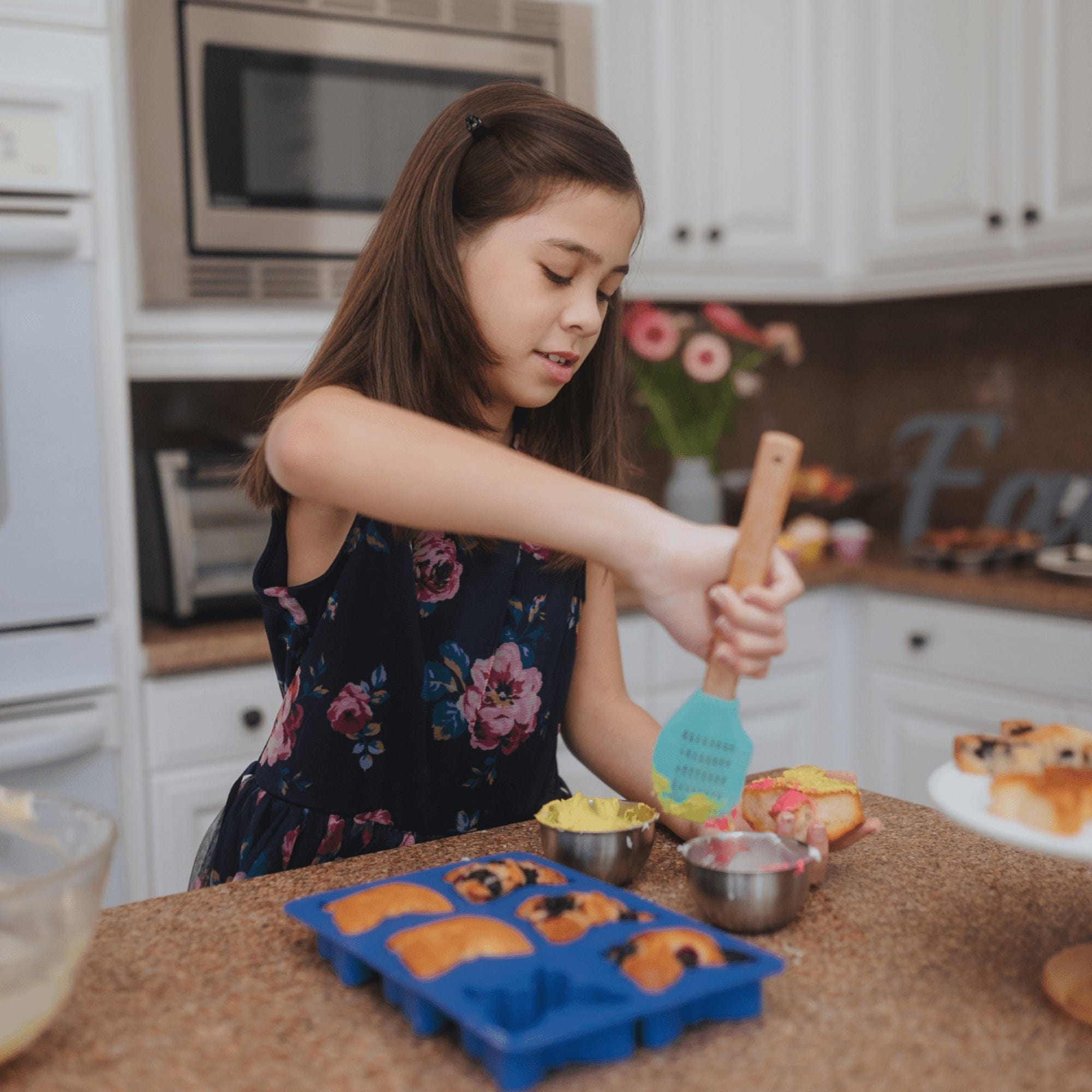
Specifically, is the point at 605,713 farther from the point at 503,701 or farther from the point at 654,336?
the point at 654,336

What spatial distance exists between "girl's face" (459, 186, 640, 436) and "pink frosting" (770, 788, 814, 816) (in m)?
0.42

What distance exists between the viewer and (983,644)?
7.84 ft

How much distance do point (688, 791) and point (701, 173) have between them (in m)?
2.14

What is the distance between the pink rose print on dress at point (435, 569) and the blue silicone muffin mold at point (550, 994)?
18.7 inches

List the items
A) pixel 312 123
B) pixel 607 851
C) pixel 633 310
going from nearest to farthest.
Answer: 1. pixel 607 851
2. pixel 312 123
3. pixel 633 310

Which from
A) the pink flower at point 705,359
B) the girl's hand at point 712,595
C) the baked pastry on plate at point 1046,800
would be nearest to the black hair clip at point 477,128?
the girl's hand at point 712,595

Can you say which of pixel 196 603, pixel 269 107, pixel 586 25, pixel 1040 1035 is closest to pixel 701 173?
pixel 586 25

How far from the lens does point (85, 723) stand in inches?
75.7

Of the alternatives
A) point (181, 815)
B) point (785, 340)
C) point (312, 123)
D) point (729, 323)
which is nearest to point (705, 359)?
point (729, 323)

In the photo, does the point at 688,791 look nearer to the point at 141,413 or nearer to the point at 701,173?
the point at 141,413

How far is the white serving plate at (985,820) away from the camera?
2.27 ft

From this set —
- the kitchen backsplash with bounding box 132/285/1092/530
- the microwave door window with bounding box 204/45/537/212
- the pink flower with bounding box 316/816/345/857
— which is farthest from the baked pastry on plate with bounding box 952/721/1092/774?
the kitchen backsplash with bounding box 132/285/1092/530

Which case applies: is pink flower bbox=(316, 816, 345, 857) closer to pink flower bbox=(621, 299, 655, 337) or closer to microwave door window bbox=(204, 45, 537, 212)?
microwave door window bbox=(204, 45, 537, 212)

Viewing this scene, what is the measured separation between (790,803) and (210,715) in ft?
4.27
